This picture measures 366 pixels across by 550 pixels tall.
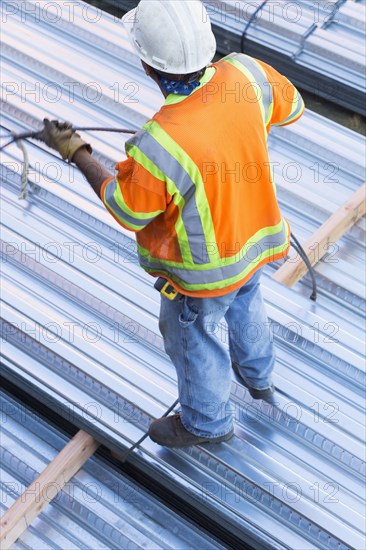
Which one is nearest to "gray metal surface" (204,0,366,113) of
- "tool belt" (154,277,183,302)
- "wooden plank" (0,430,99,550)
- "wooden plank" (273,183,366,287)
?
"wooden plank" (273,183,366,287)

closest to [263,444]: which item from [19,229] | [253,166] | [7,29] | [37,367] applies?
[37,367]

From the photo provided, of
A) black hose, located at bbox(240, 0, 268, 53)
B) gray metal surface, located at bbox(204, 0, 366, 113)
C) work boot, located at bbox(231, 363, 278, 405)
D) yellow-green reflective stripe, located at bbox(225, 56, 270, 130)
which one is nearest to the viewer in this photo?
yellow-green reflective stripe, located at bbox(225, 56, 270, 130)

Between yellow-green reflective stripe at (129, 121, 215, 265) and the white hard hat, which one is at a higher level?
the white hard hat

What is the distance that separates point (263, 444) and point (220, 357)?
0.69 metres

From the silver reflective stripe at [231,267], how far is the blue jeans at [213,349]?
124 millimetres

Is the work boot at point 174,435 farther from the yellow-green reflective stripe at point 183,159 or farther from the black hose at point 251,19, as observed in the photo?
the black hose at point 251,19

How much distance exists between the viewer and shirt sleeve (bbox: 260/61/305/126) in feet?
10.2

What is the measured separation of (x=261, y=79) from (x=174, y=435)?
1.68m

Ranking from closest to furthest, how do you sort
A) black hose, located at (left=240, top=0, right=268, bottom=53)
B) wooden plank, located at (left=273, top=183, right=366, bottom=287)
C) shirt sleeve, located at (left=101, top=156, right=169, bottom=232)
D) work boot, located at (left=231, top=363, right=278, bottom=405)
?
shirt sleeve, located at (left=101, top=156, right=169, bottom=232) < work boot, located at (left=231, top=363, right=278, bottom=405) < wooden plank, located at (left=273, top=183, right=366, bottom=287) < black hose, located at (left=240, top=0, right=268, bottom=53)

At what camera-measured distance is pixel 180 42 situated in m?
2.67

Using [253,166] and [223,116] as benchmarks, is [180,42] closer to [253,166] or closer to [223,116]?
[223,116]

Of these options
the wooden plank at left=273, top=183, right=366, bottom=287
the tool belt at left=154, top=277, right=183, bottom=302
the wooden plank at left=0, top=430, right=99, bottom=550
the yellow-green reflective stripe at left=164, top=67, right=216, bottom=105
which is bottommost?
the wooden plank at left=0, top=430, right=99, bottom=550

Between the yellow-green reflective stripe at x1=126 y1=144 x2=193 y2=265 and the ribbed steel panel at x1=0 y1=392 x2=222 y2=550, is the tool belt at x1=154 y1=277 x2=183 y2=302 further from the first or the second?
the ribbed steel panel at x1=0 y1=392 x2=222 y2=550

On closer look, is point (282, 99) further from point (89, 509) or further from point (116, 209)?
point (89, 509)
